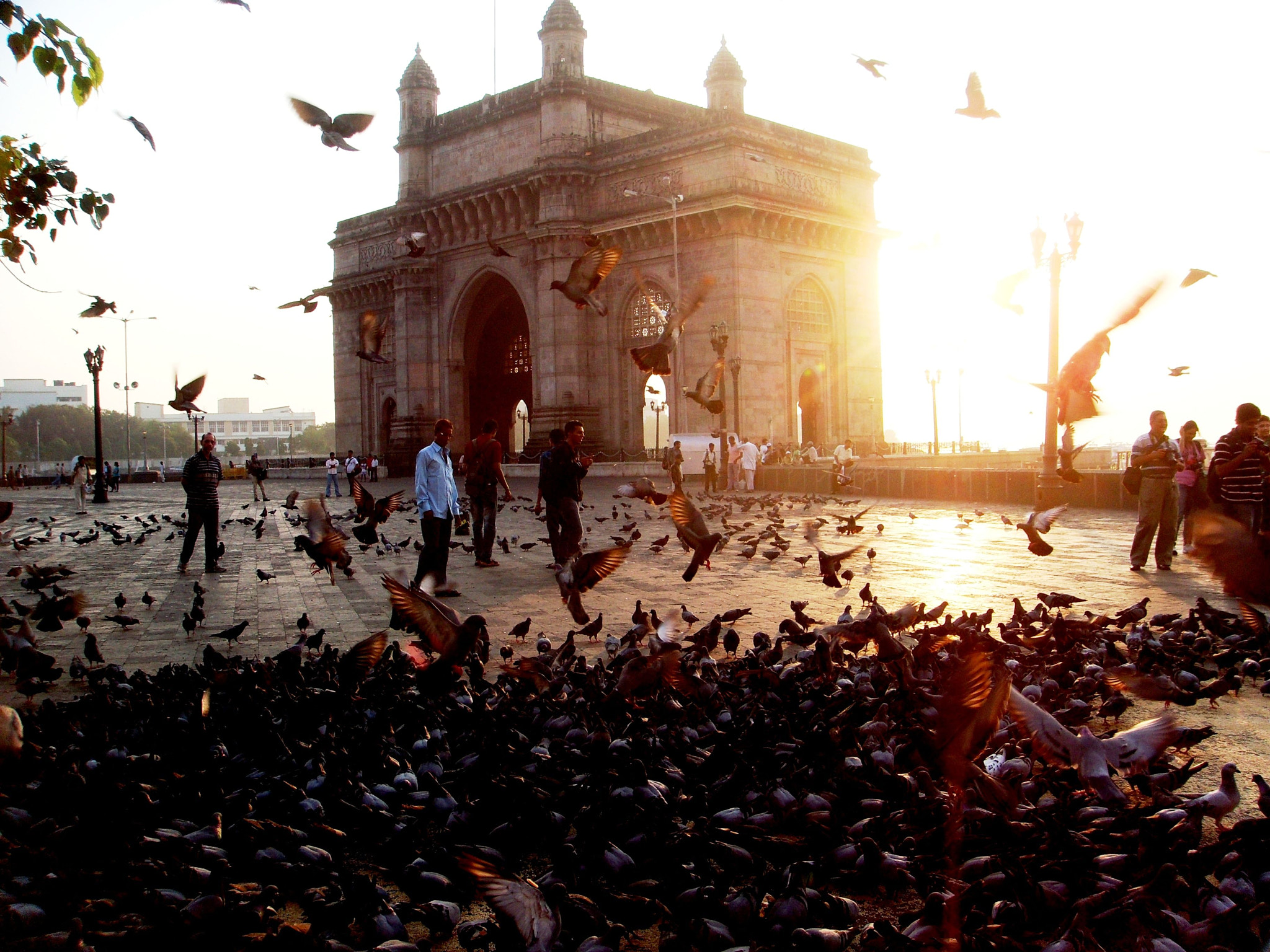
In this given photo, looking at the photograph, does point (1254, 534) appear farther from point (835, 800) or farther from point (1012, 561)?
point (835, 800)

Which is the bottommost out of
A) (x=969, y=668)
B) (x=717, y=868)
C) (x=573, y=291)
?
(x=717, y=868)

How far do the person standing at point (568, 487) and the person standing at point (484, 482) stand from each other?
739mm

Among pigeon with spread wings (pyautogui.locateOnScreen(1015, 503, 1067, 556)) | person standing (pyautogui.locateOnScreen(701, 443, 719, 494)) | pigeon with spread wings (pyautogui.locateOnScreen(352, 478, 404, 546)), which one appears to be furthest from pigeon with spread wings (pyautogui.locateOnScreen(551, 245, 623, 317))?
person standing (pyautogui.locateOnScreen(701, 443, 719, 494))

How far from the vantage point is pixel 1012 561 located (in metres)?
10.8

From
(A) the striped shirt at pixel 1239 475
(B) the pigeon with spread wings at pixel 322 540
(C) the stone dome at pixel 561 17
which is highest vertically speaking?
(C) the stone dome at pixel 561 17

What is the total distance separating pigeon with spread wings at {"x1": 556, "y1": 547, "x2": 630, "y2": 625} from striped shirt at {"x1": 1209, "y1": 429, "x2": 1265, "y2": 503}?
5.64 meters

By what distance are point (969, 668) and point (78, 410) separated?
10542 cm

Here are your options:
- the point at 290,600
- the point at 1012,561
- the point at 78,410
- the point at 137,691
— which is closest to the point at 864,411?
the point at 1012,561

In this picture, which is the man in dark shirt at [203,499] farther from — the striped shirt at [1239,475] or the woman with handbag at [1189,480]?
the woman with handbag at [1189,480]

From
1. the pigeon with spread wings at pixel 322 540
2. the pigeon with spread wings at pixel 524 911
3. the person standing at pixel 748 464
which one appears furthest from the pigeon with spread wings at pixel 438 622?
the person standing at pixel 748 464

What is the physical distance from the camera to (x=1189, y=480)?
10555 mm

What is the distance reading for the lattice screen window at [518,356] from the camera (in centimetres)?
4584

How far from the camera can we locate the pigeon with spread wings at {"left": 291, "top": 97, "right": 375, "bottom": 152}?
7773 mm

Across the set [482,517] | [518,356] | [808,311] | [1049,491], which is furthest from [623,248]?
[482,517]
